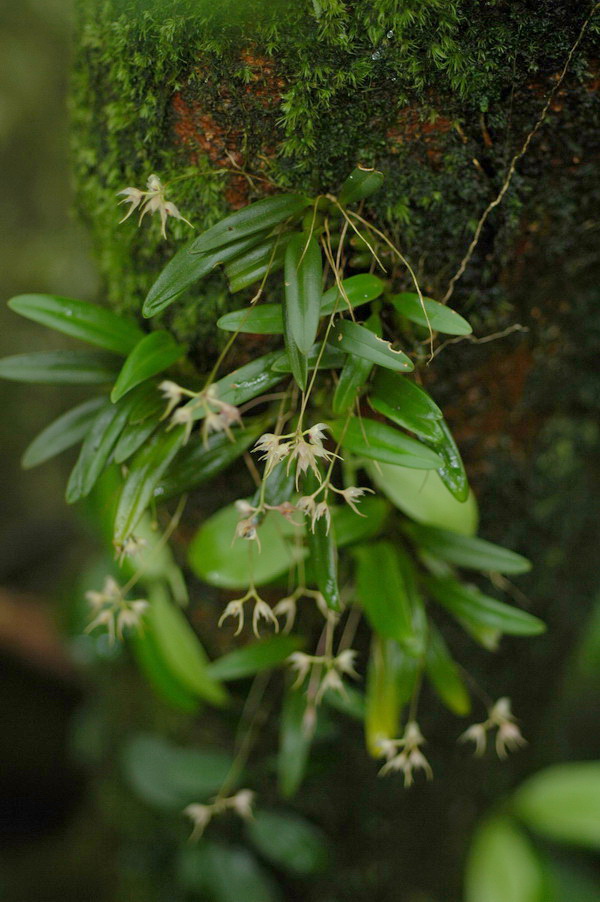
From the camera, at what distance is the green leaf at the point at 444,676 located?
1.03 m

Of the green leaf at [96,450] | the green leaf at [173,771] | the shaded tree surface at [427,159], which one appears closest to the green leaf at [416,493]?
the shaded tree surface at [427,159]

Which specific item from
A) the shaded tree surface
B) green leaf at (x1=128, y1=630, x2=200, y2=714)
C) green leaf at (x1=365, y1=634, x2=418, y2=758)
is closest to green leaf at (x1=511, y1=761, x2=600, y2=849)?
the shaded tree surface

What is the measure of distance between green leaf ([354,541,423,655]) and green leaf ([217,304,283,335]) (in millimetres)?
386

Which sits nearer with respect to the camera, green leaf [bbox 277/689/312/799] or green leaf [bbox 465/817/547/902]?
green leaf [bbox 277/689/312/799]

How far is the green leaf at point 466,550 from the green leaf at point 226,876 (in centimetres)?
87

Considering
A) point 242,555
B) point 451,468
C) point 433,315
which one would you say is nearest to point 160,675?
point 242,555

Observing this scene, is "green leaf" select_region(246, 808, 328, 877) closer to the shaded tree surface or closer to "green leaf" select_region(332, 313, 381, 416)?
the shaded tree surface

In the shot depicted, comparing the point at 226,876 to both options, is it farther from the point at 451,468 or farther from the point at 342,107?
the point at 342,107

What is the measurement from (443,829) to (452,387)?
3.38 feet

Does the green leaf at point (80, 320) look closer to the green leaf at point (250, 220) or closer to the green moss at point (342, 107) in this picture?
the green moss at point (342, 107)

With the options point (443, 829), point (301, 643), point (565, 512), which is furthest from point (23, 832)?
point (565, 512)

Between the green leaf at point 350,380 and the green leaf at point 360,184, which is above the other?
the green leaf at point 360,184

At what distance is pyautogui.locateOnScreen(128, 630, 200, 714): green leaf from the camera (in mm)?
1176

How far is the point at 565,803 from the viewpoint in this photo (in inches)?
51.7
